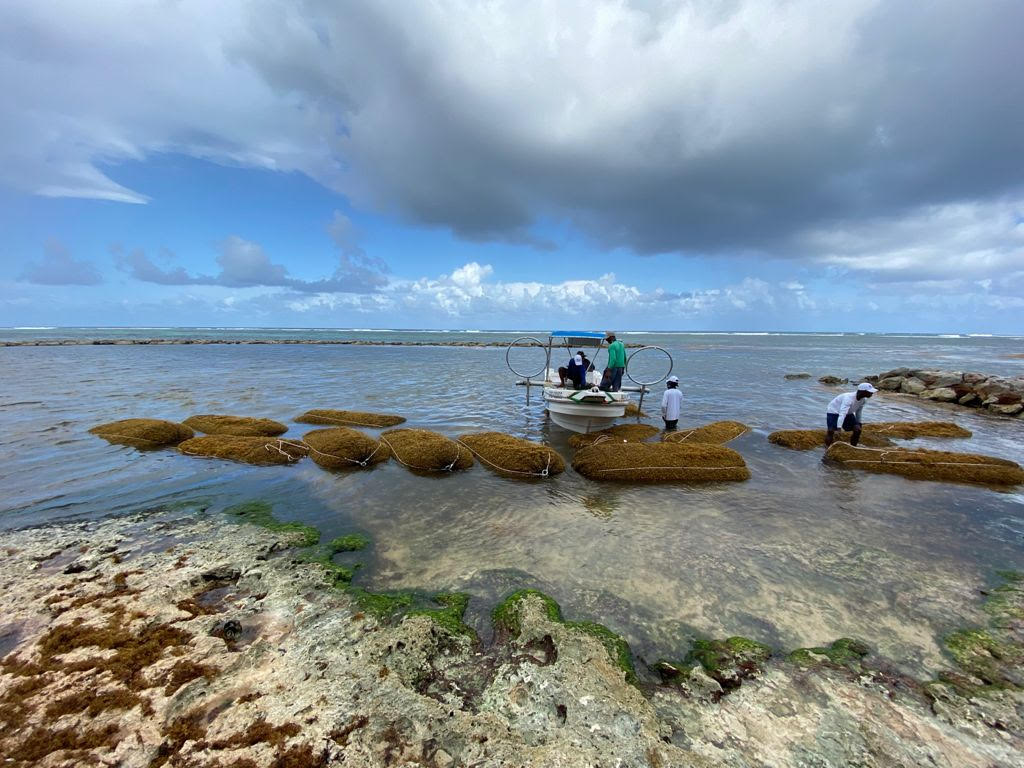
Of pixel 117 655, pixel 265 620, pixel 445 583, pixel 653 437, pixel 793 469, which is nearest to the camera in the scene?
pixel 117 655

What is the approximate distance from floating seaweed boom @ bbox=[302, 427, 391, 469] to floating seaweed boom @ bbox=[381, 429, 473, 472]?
449 mm

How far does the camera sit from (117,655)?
12.5 feet

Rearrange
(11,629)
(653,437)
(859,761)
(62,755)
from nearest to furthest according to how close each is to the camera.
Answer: (62,755)
(859,761)
(11,629)
(653,437)

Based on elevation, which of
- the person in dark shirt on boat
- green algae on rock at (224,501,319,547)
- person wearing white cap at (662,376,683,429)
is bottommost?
green algae on rock at (224,501,319,547)

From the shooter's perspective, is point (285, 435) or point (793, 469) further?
point (285, 435)

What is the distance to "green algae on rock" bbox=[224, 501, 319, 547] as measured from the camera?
6.55 meters

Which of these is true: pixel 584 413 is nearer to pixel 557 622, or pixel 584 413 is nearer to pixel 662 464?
pixel 662 464

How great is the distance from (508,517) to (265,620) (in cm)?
398

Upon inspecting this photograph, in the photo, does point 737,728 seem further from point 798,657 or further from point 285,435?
point 285,435

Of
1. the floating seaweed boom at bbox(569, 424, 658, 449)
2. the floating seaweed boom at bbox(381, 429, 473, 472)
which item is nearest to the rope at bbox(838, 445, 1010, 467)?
the floating seaweed boom at bbox(569, 424, 658, 449)

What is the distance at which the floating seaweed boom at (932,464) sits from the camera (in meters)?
9.46

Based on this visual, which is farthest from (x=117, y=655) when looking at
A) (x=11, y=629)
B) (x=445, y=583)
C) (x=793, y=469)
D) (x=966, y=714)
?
(x=793, y=469)

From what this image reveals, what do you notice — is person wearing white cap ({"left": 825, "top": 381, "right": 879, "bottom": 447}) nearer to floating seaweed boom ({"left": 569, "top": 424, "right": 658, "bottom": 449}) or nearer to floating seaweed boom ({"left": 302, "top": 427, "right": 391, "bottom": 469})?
floating seaweed boom ({"left": 569, "top": 424, "right": 658, "bottom": 449})

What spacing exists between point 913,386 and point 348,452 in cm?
2960
